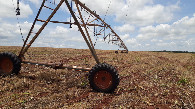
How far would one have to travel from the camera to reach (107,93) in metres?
5.96

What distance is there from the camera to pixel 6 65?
7781 millimetres

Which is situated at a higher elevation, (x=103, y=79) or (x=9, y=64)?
(x=9, y=64)

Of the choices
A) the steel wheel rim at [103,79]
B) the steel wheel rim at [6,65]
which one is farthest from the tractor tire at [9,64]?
the steel wheel rim at [103,79]

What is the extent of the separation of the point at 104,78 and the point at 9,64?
5398 mm

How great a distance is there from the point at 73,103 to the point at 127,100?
6.21 ft

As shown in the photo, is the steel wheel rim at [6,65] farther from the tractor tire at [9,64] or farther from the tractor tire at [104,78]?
the tractor tire at [104,78]

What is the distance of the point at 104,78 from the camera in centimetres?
603

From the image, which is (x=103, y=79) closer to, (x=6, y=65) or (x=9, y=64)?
(x=9, y=64)

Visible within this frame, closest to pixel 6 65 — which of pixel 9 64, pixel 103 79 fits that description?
pixel 9 64

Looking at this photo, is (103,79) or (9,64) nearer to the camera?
(103,79)

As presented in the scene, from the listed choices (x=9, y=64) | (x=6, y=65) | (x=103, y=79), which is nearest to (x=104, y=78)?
(x=103, y=79)

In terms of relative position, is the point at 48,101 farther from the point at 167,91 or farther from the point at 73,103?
the point at 167,91

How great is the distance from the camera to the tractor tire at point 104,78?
5820mm

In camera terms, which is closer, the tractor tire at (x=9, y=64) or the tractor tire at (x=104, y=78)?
the tractor tire at (x=104, y=78)
